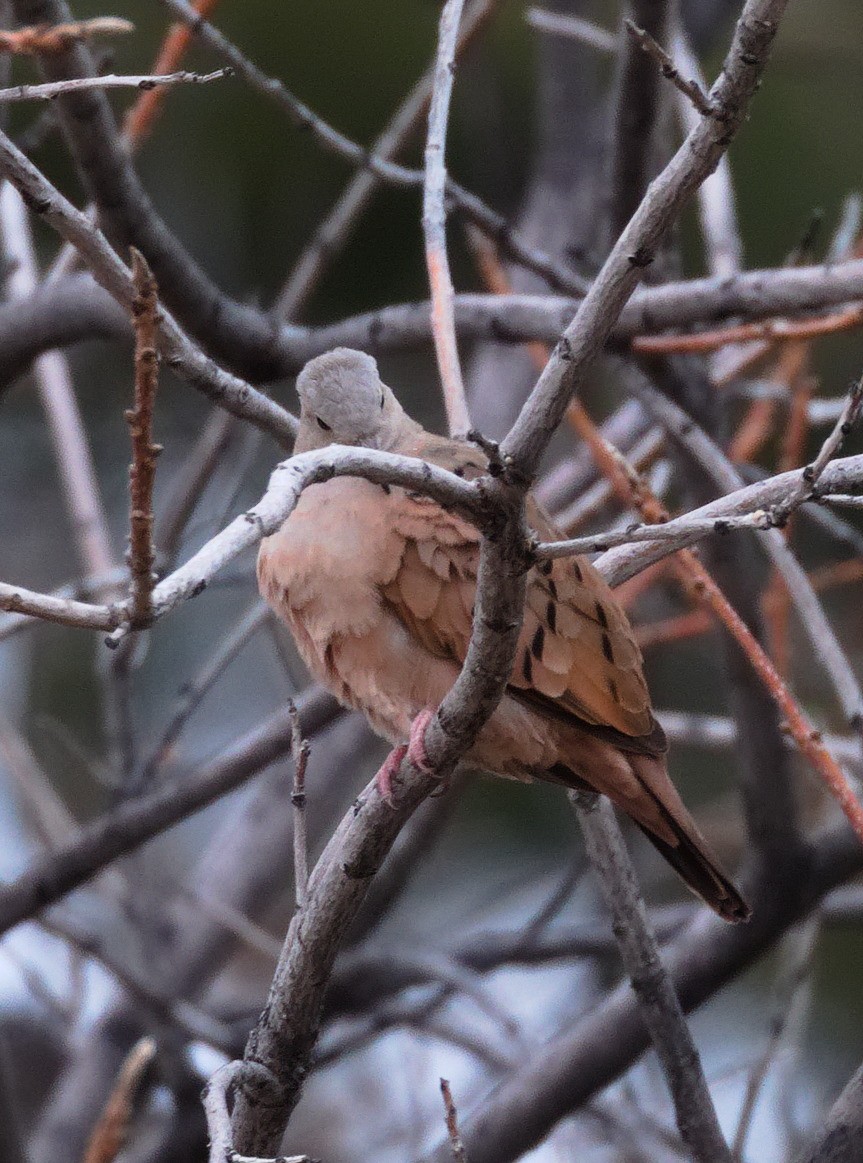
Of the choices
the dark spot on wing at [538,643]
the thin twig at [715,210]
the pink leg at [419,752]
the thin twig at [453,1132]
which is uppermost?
the thin twig at [715,210]

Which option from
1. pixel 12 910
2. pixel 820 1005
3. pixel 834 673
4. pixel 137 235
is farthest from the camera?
pixel 820 1005

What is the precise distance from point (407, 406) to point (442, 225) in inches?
138

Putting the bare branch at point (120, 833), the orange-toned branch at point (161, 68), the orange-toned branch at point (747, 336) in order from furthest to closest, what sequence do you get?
the bare branch at point (120, 833)
the orange-toned branch at point (161, 68)
the orange-toned branch at point (747, 336)

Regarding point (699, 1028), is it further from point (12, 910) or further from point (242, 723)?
point (12, 910)

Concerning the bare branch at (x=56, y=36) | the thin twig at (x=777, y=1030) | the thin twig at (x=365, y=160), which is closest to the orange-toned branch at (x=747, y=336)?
the thin twig at (x=365, y=160)

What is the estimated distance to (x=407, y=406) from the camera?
21.8ft

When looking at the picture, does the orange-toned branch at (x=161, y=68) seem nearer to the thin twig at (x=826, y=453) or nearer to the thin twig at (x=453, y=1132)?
the thin twig at (x=826, y=453)

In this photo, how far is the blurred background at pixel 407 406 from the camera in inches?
246

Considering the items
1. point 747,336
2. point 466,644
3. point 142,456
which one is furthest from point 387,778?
point 747,336

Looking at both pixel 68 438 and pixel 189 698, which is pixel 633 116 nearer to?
pixel 189 698

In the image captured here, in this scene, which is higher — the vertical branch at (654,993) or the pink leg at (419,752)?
the pink leg at (419,752)

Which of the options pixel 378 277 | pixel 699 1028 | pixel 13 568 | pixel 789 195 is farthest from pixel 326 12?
pixel 699 1028

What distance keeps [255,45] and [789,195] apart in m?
2.41

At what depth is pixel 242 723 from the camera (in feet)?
24.9
